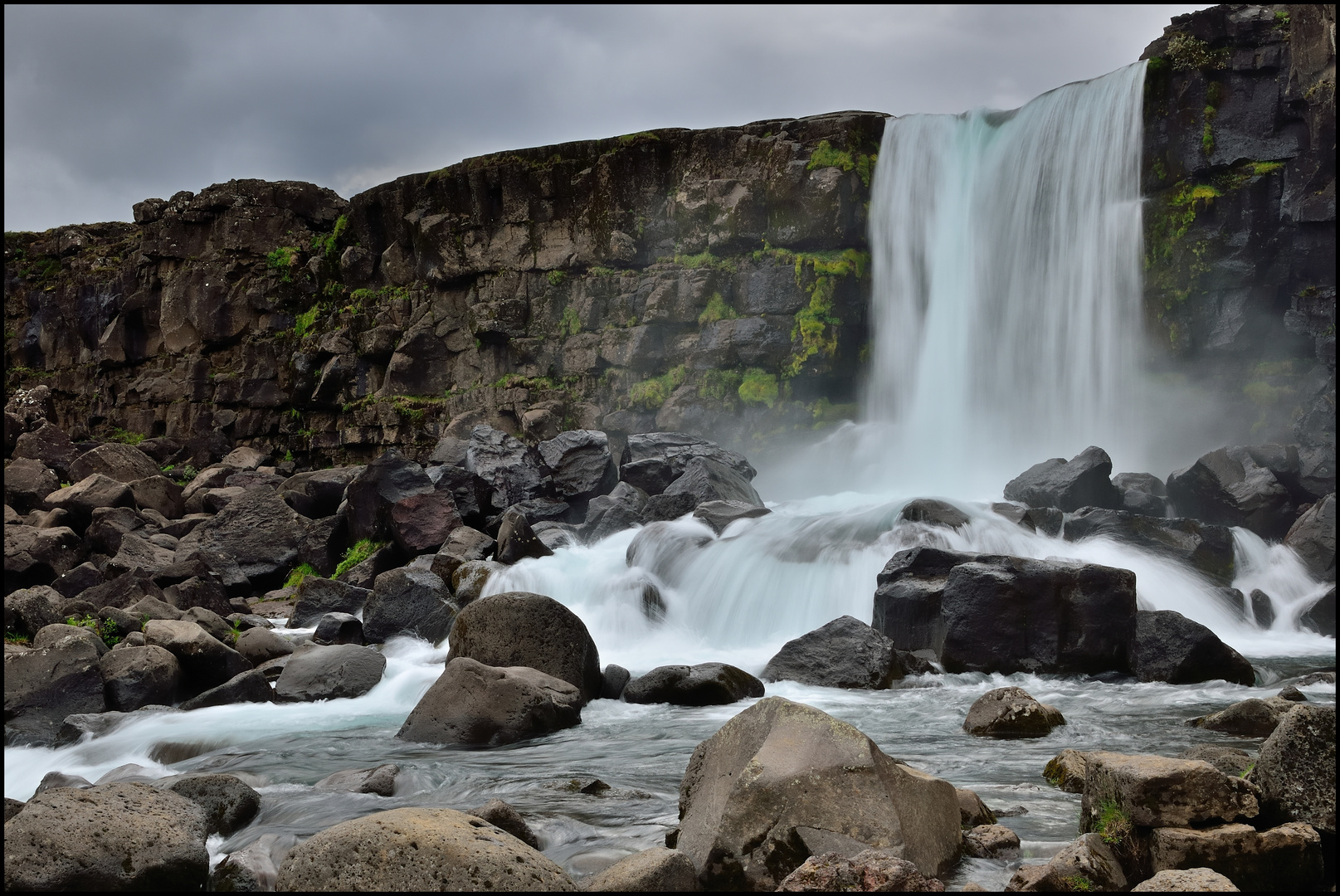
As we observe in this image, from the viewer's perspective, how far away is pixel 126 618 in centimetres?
1072

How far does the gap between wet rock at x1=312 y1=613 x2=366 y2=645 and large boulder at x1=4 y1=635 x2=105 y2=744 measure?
10.1 feet

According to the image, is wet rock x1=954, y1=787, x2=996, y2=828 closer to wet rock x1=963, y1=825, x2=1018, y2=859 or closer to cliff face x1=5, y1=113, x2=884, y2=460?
wet rock x1=963, y1=825, x2=1018, y2=859

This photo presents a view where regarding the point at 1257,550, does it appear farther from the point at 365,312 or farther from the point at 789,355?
the point at 365,312

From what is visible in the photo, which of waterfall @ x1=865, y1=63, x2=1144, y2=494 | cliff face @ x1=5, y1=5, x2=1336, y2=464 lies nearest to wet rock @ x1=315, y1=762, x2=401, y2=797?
waterfall @ x1=865, y1=63, x2=1144, y2=494

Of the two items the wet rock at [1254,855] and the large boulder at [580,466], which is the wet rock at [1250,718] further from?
the large boulder at [580,466]

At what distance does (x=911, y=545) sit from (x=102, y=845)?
9854 millimetres

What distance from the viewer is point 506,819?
5148 mm

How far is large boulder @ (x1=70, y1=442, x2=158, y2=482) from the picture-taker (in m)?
20.3

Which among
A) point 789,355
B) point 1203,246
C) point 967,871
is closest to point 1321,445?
point 1203,246

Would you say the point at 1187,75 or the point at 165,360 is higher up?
the point at 1187,75

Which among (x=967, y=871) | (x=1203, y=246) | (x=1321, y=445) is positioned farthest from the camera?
(x=1203, y=246)

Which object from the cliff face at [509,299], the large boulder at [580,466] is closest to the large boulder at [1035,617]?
the large boulder at [580,466]

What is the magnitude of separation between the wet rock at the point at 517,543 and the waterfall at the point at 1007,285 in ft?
31.2

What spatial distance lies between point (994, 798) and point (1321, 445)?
12.7 metres
